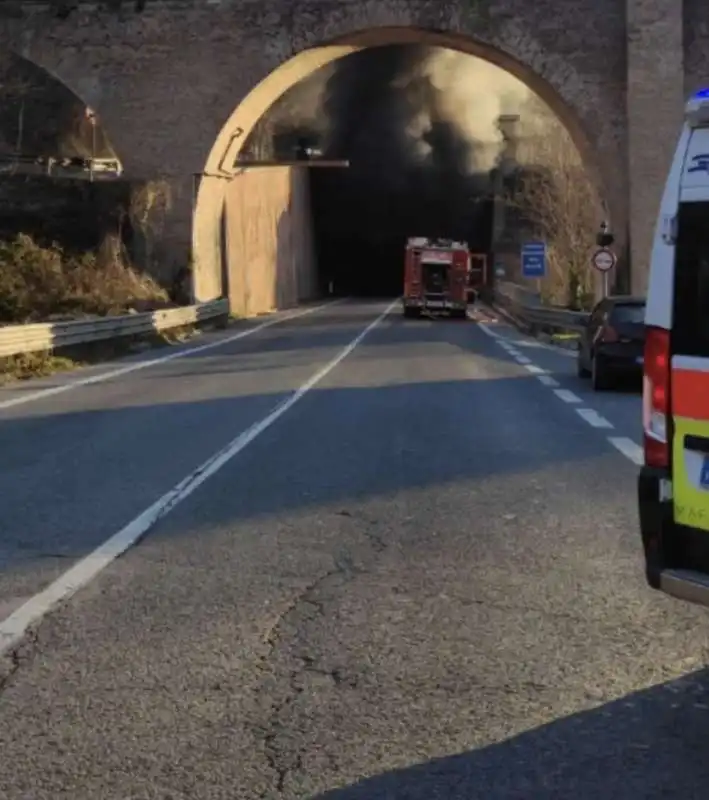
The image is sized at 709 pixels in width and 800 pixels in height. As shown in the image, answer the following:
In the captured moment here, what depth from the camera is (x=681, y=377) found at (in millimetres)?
4660

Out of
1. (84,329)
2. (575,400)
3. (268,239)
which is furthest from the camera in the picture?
(268,239)

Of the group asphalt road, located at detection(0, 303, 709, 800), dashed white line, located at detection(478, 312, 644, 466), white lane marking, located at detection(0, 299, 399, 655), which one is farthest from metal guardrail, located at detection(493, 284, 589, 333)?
asphalt road, located at detection(0, 303, 709, 800)

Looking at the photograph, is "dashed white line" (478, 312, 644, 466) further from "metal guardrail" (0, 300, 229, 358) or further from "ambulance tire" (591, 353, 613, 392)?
"metal guardrail" (0, 300, 229, 358)

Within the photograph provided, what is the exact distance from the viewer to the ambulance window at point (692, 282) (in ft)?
15.1

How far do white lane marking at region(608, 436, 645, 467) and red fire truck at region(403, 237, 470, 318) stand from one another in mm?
36239

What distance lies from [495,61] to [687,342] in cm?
4130

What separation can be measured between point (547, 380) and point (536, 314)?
17.2m

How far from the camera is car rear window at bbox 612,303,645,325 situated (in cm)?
1973

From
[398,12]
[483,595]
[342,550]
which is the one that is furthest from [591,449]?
[398,12]

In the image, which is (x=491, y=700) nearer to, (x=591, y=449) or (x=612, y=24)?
(x=591, y=449)

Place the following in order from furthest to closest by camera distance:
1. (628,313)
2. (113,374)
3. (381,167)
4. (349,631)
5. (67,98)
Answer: (381,167) → (67,98) → (113,374) → (628,313) → (349,631)

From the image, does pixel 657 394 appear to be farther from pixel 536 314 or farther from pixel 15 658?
pixel 536 314

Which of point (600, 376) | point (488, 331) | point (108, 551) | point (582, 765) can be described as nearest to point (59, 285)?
point (488, 331)

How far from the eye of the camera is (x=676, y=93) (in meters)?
41.9
